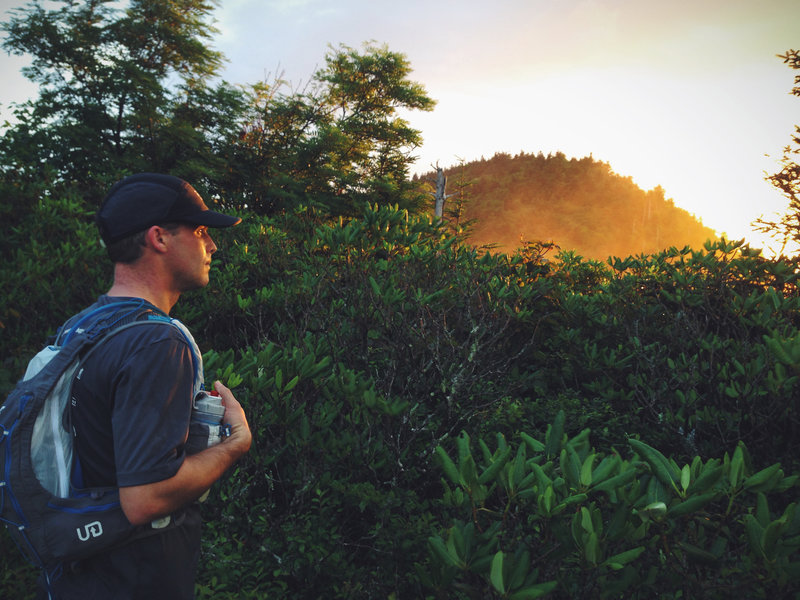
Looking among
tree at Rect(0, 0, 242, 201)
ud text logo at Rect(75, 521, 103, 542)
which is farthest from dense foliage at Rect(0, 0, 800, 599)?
tree at Rect(0, 0, 242, 201)

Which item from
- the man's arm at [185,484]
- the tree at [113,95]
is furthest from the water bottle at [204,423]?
the tree at [113,95]

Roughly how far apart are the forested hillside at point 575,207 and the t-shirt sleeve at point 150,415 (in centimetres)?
6849

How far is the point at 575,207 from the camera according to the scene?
70688 millimetres

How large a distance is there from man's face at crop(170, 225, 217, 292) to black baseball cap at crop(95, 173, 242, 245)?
0.04 meters

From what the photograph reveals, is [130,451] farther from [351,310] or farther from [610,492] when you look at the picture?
[351,310]

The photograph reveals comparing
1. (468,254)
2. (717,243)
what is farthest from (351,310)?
(717,243)

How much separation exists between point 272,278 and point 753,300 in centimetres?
511

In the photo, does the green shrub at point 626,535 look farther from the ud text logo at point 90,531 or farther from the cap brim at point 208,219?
the cap brim at point 208,219

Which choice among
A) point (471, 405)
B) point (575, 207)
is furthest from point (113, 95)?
point (575, 207)

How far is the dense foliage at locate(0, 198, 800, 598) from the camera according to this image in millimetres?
1458

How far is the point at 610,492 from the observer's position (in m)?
1.45

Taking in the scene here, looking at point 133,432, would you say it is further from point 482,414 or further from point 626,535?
point 482,414

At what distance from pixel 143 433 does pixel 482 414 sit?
2799 millimetres

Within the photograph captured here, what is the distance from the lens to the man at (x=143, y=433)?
1202 mm
